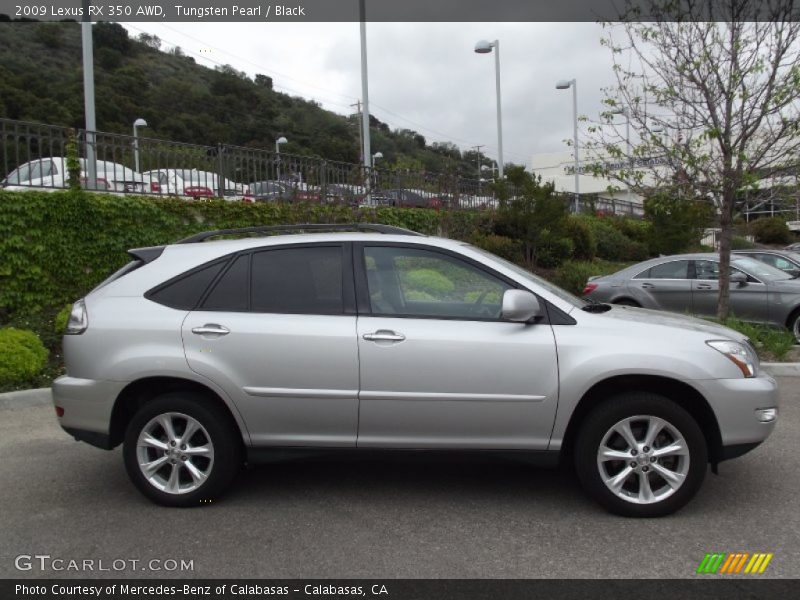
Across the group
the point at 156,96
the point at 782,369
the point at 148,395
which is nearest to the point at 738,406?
the point at 148,395

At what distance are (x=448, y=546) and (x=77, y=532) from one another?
2155 millimetres

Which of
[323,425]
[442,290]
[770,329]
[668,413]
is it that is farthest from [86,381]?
[770,329]

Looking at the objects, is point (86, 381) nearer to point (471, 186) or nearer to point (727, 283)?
point (727, 283)

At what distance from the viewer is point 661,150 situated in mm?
9578

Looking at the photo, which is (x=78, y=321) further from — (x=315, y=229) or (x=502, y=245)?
(x=502, y=245)

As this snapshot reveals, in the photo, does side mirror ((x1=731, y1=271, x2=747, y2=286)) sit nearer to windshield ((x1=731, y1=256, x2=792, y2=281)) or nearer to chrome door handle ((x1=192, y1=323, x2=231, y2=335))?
windshield ((x1=731, y1=256, x2=792, y2=281))

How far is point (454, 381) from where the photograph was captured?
13.3 ft

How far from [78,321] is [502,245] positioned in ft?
42.7

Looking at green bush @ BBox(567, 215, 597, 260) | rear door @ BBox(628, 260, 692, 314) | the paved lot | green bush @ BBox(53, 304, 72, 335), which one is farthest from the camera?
green bush @ BBox(567, 215, 597, 260)

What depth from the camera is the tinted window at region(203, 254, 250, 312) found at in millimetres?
4371

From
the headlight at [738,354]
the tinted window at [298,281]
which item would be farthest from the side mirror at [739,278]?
the tinted window at [298,281]

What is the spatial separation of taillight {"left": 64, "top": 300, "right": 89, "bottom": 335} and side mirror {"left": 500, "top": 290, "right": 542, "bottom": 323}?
2631mm

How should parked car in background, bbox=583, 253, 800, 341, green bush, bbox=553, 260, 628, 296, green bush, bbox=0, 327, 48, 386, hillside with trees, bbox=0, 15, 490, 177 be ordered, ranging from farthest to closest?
hillside with trees, bbox=0, 15, 490, 177
green bush, bbox=553, 260, 628, 296
parked car in background, bbox=583, 253, 800, 341
green bush, bbox=0, 327, 48, 386

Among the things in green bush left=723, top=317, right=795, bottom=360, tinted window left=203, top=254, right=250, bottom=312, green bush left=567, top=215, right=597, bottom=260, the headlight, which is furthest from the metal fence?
the headlight
